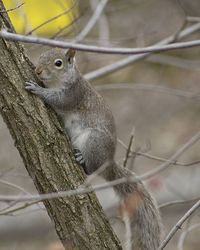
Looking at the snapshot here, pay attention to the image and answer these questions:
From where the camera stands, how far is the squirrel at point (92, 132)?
3230mm

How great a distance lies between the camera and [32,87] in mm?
2783

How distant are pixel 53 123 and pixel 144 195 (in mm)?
841

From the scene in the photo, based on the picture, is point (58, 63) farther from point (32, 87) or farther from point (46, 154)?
point (46, 154)

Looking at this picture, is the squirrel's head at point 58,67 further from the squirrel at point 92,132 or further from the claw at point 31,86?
the claw at point 31,86

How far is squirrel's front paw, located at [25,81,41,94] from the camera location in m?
2.75

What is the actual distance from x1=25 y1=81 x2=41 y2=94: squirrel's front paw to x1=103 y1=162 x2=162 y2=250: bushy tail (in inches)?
29.5

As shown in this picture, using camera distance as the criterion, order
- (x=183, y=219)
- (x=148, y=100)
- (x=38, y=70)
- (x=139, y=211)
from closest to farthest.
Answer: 1. (x=183, y=219)
2. (x=38, y=70)
3. (x=139, y=211)
4. (x=148, y=100)

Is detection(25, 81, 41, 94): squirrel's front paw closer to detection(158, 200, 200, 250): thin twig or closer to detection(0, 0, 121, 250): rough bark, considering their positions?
detection(0, 0, 121, 250): rough bark

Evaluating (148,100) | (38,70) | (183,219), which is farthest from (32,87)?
(148,100)

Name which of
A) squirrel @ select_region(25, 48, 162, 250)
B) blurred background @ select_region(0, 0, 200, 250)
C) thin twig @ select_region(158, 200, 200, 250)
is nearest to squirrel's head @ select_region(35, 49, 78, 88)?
squirrel @ select_region(25, 48, 162, 250)

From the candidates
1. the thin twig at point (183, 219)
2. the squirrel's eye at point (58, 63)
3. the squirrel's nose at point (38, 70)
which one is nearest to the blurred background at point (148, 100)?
the squirrel's eye at point (58, 63)

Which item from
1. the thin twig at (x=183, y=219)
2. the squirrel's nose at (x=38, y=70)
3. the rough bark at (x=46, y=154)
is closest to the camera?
the thin twig at (x=183, y=219)

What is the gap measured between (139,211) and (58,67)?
888mm

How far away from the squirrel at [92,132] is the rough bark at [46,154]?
0.30m
